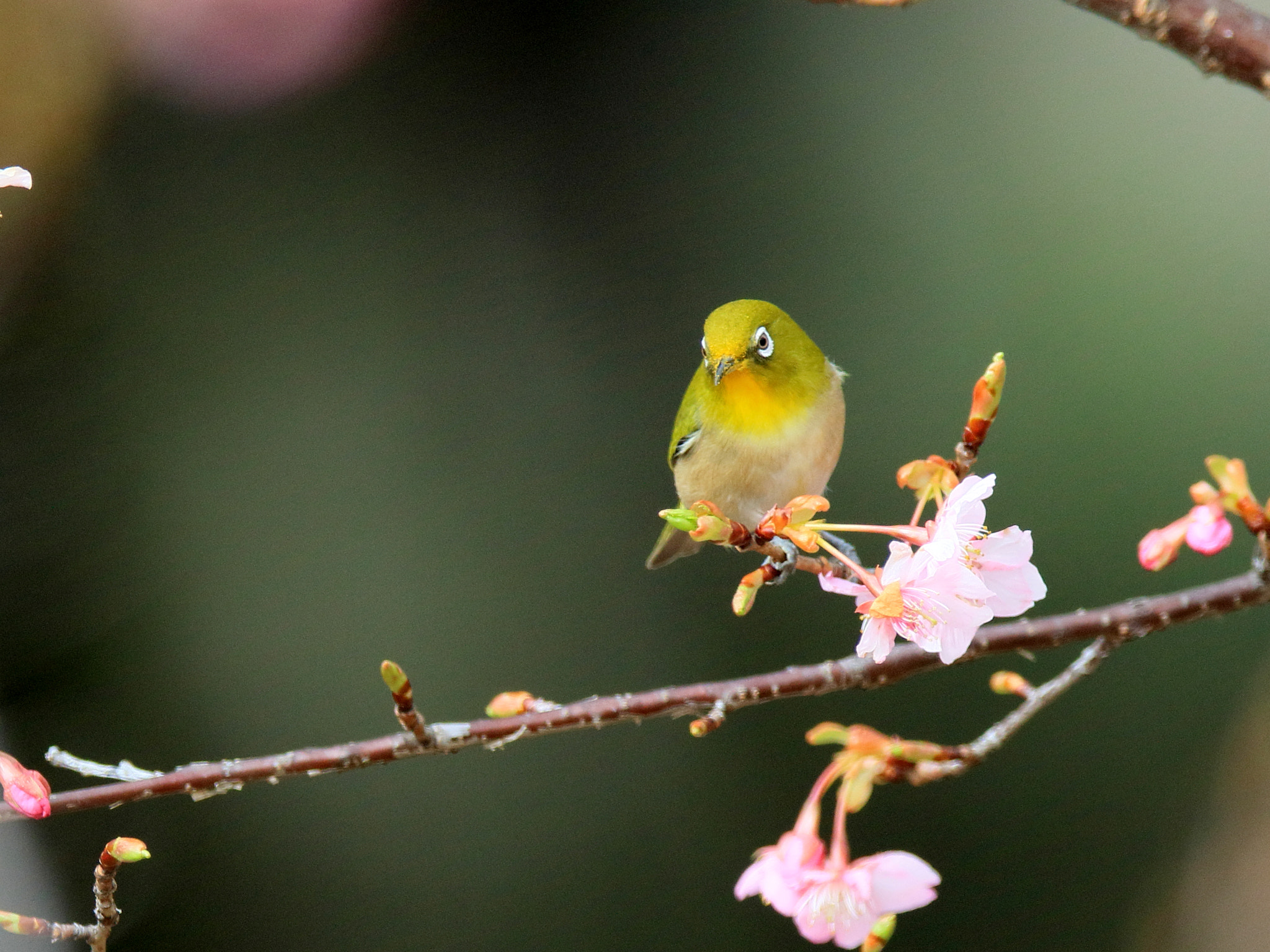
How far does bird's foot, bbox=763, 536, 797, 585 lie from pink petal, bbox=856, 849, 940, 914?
6.5 inches

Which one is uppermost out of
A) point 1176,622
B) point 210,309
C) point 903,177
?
point 903,177

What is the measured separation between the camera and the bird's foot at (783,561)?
55 cm

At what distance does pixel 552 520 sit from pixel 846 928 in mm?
835

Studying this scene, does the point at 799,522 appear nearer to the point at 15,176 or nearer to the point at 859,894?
the point at 859,894

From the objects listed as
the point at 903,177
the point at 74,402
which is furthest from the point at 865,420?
the point at 74,402

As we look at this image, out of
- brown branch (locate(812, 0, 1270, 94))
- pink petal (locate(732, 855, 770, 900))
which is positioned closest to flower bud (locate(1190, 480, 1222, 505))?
brown branch (locate(812, 0, 1270, 94))

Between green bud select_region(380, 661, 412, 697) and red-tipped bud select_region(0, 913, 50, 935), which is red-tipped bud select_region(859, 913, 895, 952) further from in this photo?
red-tipped bud select_region(0, 913, 50, 935)

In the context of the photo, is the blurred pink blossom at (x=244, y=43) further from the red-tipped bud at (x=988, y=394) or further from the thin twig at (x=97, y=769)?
Result: the red-tipped bud at (x=988, y=394)

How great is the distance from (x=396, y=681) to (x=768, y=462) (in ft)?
1.18

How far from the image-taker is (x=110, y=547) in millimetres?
997

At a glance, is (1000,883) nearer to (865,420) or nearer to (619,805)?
(619,805)

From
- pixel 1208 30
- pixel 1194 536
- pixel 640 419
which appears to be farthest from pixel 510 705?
pixel 640 419

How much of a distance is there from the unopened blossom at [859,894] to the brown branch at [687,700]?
0.14 meters

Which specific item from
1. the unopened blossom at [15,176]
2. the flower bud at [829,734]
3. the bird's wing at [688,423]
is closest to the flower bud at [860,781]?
the flower bud at [829,734]
